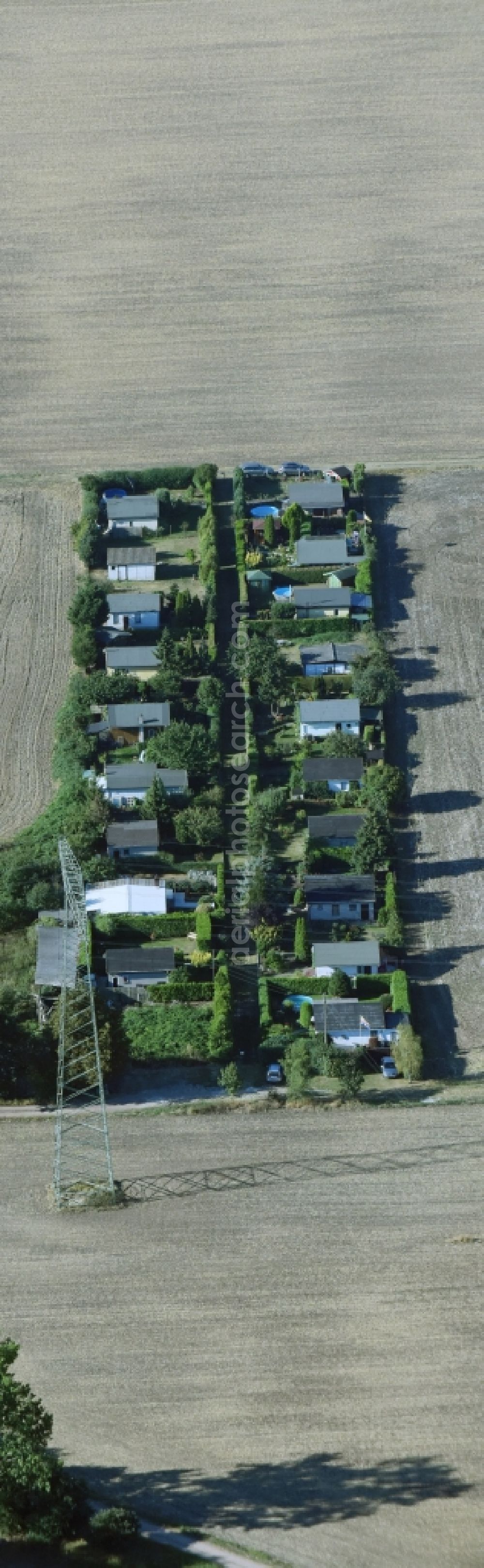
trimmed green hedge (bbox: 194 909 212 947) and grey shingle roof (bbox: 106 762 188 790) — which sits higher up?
grey shingle roof (bbox: 106 762 188 790)

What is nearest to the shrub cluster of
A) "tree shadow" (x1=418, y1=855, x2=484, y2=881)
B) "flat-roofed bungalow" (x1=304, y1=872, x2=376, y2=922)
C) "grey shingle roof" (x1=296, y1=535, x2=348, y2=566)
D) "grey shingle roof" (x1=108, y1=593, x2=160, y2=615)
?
"flat-roofed bungalow" (x1=304, y1=872, x2=376, y2=922)

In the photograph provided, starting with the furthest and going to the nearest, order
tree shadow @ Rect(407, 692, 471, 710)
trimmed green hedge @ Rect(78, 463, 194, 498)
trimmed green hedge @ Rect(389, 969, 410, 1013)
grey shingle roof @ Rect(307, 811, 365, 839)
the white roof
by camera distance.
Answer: trimmed green hedge @ Rect(78, 463, 194, 498) < tree shadow @ Rect(407, 692, 471, 710) < grey shingle roof @ Rect(307, 811, 365, 839) < the white roof < trimmed green hedge @ Rect(389, 969, 410, 1013)

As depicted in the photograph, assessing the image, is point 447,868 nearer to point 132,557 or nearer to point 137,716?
point 137,716

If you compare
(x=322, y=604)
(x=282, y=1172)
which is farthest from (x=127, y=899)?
(x=322, y=604)

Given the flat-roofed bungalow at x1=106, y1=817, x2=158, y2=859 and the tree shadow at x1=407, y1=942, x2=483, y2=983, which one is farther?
the flat-roofed bungalow at x1=106, y1=817, x2=158, y2=859

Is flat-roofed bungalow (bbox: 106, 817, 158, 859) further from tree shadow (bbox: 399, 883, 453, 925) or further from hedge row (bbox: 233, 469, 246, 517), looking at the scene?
hedge row (bbox: 233, 469, 246, 517)

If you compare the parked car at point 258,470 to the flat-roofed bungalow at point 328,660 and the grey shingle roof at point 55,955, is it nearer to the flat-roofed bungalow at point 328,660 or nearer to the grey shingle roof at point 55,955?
the flat-roofed bungalow at point 328,660
